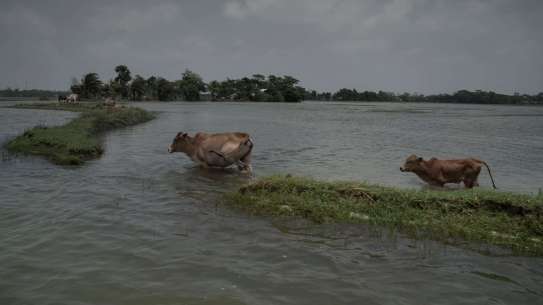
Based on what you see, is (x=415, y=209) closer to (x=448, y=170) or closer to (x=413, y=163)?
(x=448, y=170)

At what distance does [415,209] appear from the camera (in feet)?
23.8

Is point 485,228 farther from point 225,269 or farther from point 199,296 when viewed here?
Answer: point 199,296

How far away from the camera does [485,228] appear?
259 inches

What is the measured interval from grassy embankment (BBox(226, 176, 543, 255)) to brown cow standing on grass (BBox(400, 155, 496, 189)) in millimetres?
2681

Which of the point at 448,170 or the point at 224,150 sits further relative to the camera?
the point at 224,150

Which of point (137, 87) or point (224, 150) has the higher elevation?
point (137, 87)

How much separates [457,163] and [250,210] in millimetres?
5609

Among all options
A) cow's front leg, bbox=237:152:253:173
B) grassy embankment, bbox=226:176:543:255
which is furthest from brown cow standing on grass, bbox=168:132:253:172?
grassy embankment, bbox=226:176:543:255

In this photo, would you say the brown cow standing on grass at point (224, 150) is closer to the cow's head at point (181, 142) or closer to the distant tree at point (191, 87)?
the cow's head at point (181, 142)

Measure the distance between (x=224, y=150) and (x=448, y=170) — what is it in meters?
5.92

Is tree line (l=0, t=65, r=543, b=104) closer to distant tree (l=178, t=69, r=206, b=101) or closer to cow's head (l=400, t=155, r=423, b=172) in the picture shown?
distant tree (l=178, t=69, r=206, b=101)

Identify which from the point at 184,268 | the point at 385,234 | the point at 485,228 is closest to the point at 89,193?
the point at 184,268

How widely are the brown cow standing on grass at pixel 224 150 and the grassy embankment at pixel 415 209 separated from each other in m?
3.16

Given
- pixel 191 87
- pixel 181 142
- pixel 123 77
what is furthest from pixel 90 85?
pixel 181 142
